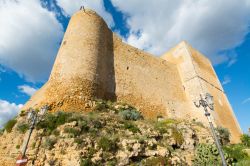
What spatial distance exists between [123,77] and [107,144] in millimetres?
9825

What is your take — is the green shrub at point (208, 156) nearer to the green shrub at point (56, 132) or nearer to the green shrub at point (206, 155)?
the green shrub at point (206, 155)

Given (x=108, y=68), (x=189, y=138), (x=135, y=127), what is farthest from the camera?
(x=108, y=68)

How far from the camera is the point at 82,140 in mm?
9531

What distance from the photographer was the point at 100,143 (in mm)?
9688

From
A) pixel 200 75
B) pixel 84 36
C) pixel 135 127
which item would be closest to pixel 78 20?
pixel 84 36

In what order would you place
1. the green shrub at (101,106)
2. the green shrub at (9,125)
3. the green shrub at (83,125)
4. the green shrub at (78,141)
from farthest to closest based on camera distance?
the green shrub at (101,106) → the green shrub at (9,125) → the green shrub at (83,125) → the green shrub at (78,141)

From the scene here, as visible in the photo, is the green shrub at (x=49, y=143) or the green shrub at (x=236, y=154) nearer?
the green shrub at (x=49, y=143)

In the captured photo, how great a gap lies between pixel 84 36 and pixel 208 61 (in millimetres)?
22038

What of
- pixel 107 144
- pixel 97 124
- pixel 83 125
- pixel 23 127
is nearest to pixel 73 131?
pixel 83 125

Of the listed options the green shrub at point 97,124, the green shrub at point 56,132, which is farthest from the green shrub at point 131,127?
the green shrub at point 56,132

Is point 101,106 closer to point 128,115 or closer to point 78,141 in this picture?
point 128,115

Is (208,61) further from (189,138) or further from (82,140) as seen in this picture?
(82,140)

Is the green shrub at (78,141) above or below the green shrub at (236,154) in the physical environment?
above

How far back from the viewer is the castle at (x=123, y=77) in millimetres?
14039
